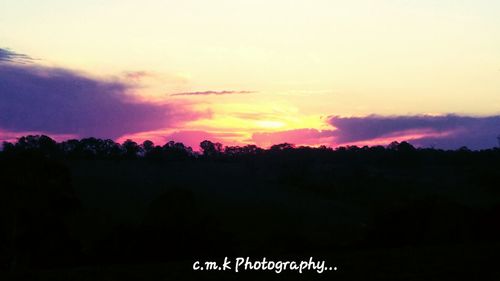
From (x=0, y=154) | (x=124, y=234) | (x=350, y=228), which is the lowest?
(x=350, y=228)

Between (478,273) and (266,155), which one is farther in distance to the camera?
(266,155)

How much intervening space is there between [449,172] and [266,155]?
38845 mm

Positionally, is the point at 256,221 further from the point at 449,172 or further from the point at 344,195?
the point at 449,172

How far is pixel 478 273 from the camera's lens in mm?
15688

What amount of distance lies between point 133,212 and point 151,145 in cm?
5139

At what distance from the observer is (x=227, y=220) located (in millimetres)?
67625

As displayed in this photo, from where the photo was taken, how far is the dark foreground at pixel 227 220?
59.6 feet

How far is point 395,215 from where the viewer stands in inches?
1538

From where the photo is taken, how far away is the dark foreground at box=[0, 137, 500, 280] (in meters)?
18.2

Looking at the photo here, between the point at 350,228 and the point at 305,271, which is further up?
the point at 305,271

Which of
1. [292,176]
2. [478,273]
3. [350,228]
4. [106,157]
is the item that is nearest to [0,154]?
[478,273]

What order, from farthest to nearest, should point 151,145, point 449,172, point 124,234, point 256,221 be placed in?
point 151,145
point 449,172
point 256,221
point 124,234

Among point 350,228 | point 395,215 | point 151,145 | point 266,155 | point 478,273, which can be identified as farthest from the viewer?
point 266,155

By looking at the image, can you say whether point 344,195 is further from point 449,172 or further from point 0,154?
point 0,154
